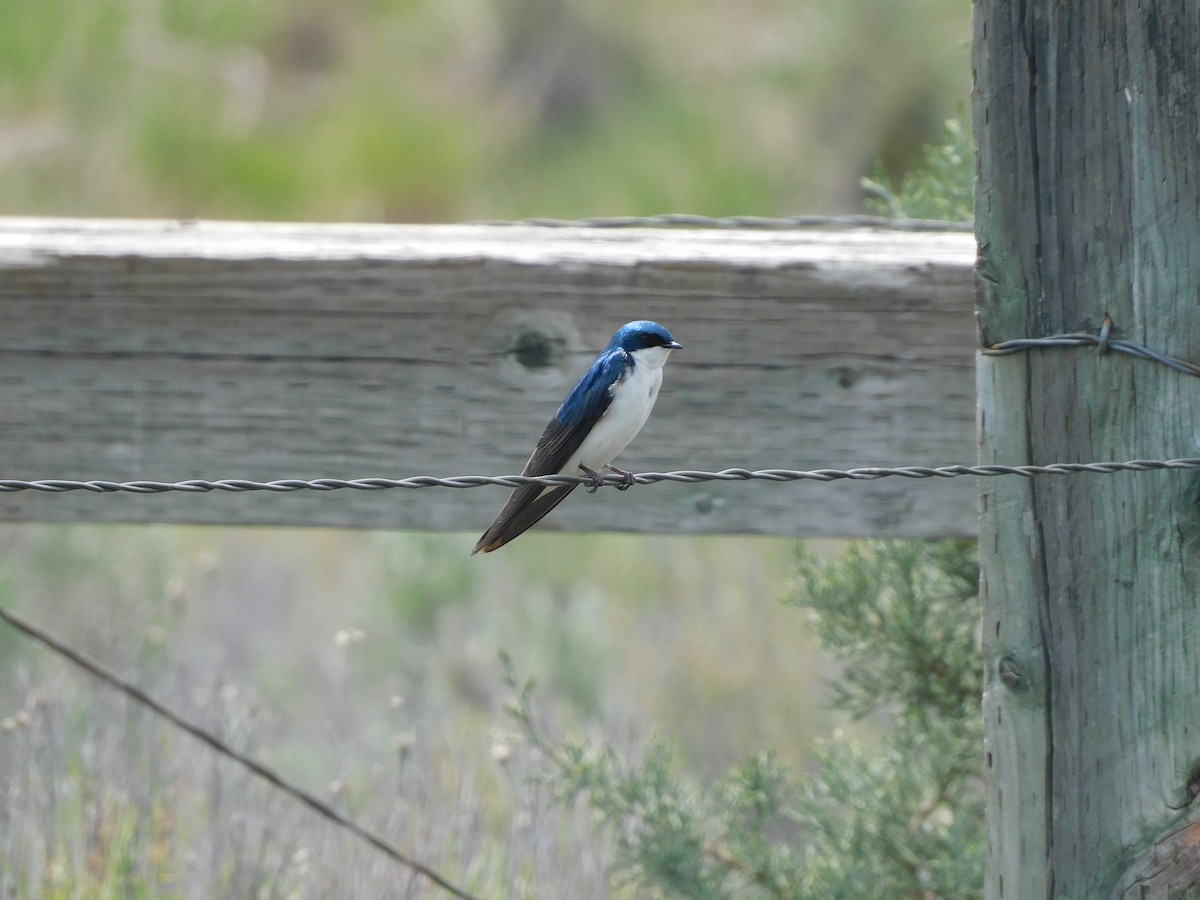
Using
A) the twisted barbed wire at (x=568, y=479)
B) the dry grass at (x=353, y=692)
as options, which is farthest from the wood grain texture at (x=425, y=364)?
the dry grass at (x=353, y=692)

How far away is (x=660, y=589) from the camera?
7.33m

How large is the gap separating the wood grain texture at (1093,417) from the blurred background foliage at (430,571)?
127 centimetres

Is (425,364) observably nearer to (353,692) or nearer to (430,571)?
(353,692)

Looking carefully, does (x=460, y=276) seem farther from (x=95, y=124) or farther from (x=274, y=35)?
(x=274, y=35)

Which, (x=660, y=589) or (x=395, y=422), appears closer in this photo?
(x=395, y=422)

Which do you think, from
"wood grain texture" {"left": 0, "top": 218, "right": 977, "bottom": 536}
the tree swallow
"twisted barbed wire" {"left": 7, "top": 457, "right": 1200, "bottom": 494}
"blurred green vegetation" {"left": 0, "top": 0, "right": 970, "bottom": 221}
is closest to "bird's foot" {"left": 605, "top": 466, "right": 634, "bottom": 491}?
the tree swallow

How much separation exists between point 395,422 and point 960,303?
106 cm

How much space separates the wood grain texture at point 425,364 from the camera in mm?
2457

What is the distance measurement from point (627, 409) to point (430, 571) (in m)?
3.85

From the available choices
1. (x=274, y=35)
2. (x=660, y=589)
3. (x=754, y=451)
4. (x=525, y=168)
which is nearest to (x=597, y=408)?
(x=754, y=451)

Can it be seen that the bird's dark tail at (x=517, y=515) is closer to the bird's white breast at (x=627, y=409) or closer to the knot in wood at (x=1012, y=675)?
the bird's white breast at (x=627, y=409)

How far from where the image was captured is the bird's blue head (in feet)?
7.70

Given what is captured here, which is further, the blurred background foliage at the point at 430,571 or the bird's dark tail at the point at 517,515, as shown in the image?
the blurred background foliage at the point at 430,571

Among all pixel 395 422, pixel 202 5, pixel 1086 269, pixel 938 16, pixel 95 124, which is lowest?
pixel 395 422
